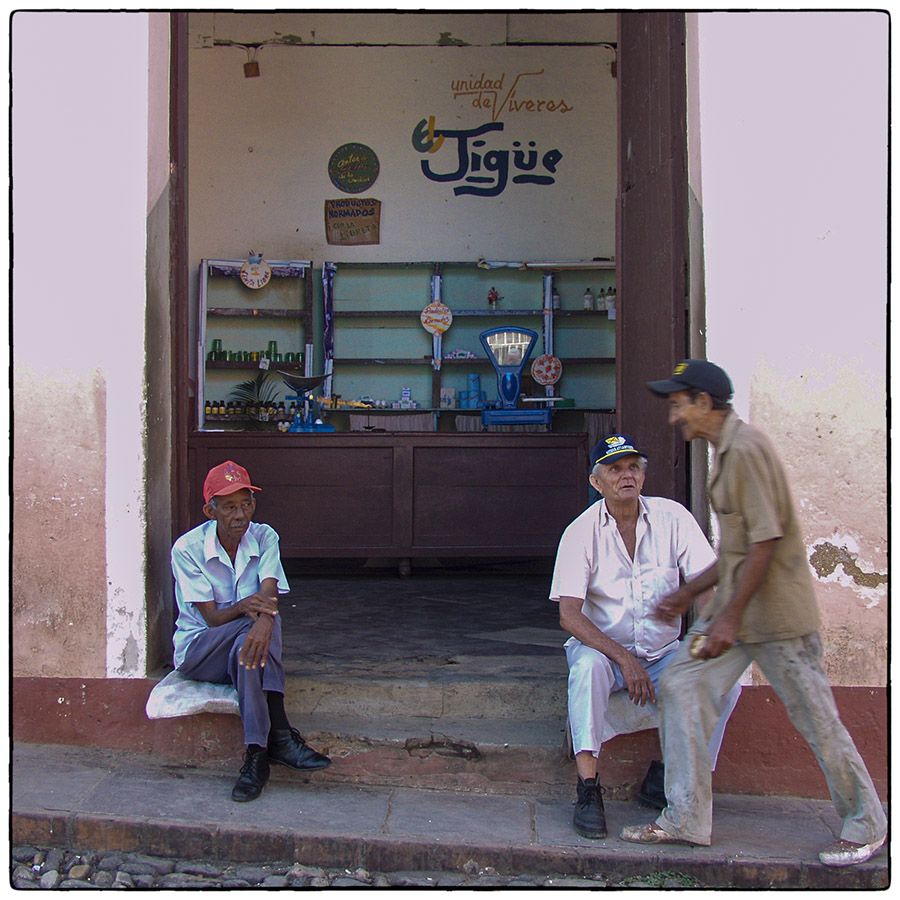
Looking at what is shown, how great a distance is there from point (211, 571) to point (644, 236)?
7.18 ft

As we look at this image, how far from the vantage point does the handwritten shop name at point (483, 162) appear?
29.2 feet

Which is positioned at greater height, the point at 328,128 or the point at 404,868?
the point at 328,128

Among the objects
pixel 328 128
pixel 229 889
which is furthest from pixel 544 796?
pixel 328 128

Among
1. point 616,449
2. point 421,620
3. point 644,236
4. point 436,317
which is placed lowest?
point 421,620

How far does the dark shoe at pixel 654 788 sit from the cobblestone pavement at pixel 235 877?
417 mm

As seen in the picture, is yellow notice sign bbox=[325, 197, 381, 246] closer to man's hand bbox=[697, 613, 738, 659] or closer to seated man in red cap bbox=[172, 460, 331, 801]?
seated man in red cap bbox=[172, 460, 331, 801]

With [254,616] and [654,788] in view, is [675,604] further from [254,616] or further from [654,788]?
[254,616]

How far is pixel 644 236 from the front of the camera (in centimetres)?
432

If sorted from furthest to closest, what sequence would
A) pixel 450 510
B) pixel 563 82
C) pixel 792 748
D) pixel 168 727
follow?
pixel 563 82
pixel 450 510
pixel 168 727
pixel 792 748

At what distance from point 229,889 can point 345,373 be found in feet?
19.9

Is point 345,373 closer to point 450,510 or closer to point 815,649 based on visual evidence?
point 450,510

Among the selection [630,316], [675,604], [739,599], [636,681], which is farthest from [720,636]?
[630,316]

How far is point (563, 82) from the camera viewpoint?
889 centimetres

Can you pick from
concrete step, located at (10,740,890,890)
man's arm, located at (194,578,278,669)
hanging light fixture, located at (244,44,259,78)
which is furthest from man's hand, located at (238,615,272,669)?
hanging light fixture, located at (244,44,259,78)
